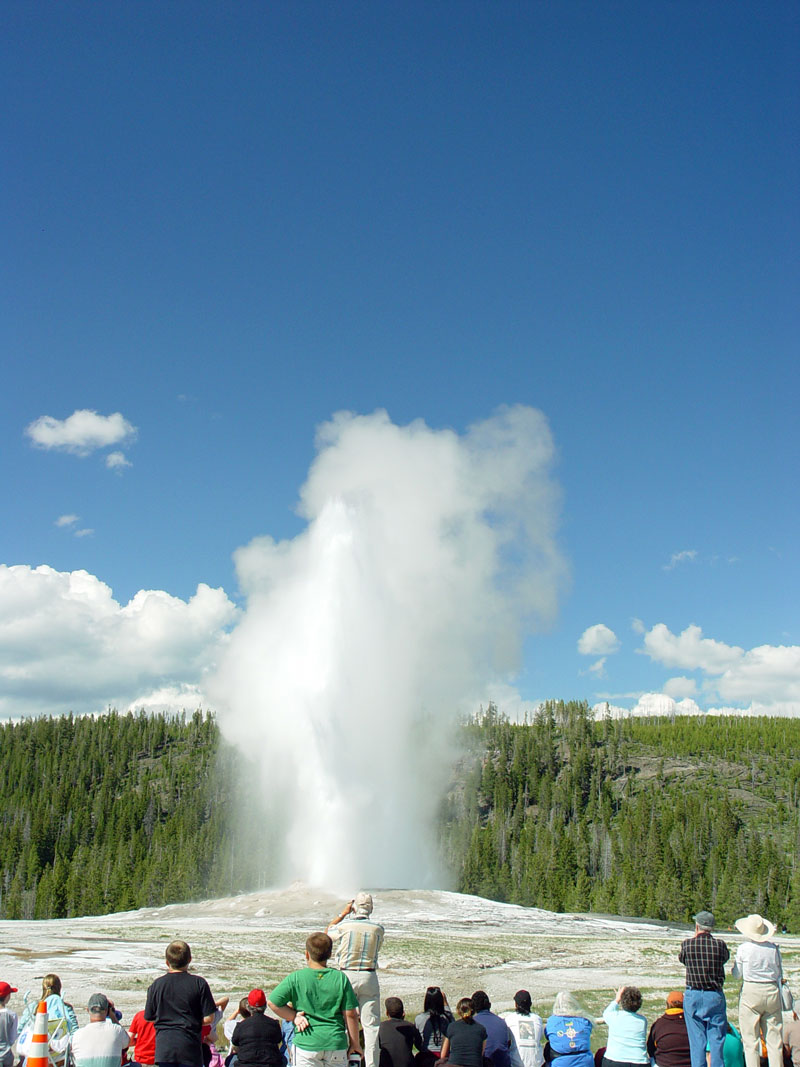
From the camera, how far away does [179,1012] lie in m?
6.95

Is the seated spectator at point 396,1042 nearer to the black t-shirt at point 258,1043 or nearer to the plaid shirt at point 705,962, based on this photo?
the black t-shirt at point 258,1043

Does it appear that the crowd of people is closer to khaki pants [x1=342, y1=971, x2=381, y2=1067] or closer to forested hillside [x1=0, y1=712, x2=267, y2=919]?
khaki pants [x1=342, y1=971, x2=381, y2=1067]

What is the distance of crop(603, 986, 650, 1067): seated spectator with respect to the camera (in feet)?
28.8

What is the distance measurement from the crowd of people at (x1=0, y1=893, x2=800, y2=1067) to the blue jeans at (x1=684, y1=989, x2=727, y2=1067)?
0.03ft

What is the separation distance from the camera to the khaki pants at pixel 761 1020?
934cm

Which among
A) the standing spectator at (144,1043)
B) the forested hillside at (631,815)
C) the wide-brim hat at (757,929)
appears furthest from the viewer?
the forested hillside at (631,815)

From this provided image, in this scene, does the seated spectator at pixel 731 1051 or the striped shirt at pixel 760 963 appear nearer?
the seated spectator at pixel 731 1051

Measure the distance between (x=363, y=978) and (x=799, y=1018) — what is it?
563 cm

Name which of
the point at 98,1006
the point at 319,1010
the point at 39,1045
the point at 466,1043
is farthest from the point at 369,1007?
the point at 39,1045

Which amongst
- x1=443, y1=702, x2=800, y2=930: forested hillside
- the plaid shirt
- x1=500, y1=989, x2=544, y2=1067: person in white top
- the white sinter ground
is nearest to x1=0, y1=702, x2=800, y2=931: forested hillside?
x1=443, y1=702, x2=800, y2=930: forested hillside

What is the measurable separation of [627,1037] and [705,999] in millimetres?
901

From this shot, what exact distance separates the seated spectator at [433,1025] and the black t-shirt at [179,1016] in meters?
3.01

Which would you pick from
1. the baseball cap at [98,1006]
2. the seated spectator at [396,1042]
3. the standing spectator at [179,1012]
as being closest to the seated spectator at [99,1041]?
the baseball cap at [98,1006]

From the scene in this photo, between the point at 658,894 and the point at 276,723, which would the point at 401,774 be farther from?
the point at 658,894
